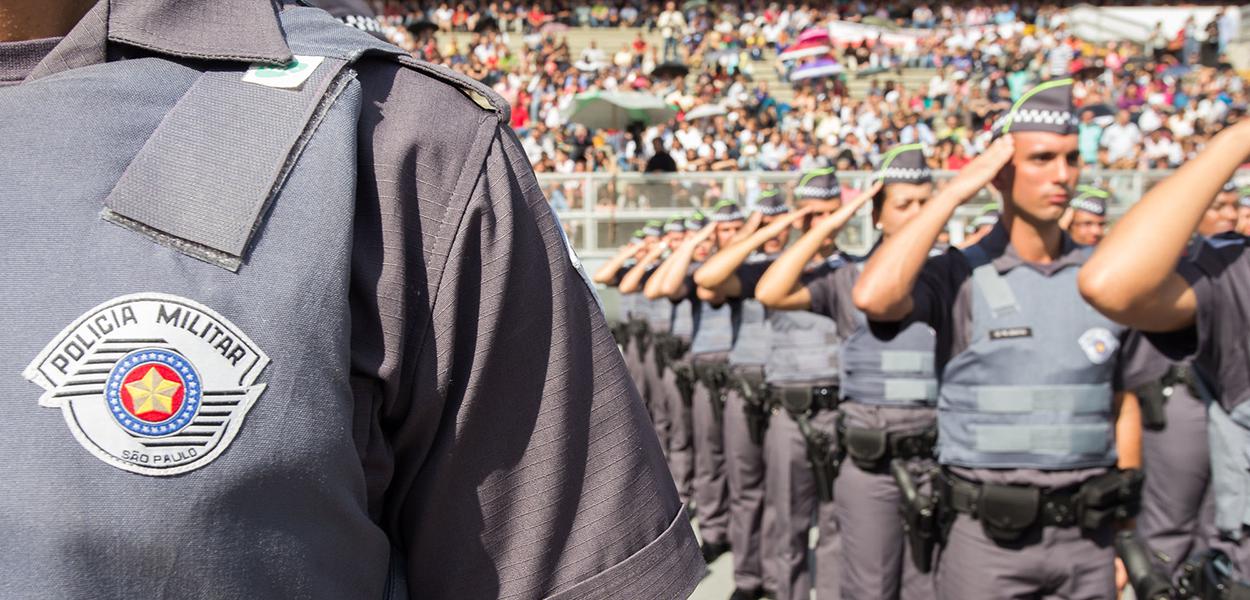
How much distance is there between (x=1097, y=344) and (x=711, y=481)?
16.8ft

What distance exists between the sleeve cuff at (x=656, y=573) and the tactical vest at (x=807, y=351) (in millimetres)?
5519

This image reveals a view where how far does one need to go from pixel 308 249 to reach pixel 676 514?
46cm

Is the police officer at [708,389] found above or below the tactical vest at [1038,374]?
below

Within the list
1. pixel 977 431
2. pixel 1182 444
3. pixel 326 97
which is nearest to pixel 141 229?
pixel 326 97

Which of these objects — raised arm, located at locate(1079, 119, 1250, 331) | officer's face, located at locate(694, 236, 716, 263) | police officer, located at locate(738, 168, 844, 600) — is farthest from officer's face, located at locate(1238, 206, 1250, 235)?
raised arm, located at locate(1079, 119, 1250, 331)

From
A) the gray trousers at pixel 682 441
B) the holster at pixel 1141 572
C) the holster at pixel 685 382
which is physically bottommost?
the gray trousers at pixel 682 441

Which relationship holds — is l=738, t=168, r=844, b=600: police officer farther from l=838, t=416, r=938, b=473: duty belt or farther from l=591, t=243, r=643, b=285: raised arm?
l=591, t=243, r=643, b=285: raised arm

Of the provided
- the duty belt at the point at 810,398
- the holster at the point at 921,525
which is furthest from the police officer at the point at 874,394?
the duty belt at the point at 810,398

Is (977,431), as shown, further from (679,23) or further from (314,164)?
(679,23)

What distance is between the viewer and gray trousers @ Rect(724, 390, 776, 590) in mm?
7281

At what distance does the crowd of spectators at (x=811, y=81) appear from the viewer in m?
17.4

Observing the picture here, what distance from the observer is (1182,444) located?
19.6 ft

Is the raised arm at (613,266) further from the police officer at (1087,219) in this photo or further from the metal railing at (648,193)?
the police officer at (1087,219)

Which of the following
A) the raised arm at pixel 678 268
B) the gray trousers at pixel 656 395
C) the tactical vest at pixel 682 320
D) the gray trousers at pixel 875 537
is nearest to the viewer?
the gray trousers at pixel 875 537
